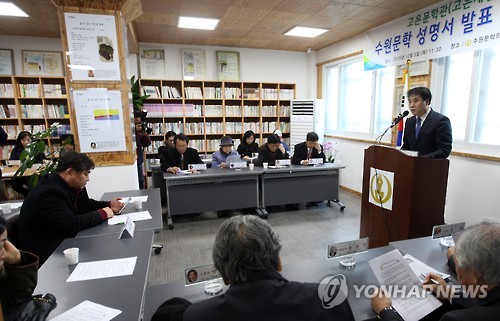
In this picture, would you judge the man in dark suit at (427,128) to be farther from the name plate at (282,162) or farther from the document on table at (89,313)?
the document on table at (89,313)

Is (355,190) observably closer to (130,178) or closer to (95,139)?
(130,178)

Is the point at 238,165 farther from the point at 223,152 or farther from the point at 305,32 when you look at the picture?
the point at 305,32

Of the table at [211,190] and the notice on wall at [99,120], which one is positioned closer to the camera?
the notice on wall at [99,120]

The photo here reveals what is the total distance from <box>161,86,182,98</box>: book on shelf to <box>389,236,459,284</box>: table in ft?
16.8

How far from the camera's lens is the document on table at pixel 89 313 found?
1.04 meters

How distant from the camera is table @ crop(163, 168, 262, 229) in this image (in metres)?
3.79

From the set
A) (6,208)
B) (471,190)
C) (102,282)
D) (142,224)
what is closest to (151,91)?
(6,208)

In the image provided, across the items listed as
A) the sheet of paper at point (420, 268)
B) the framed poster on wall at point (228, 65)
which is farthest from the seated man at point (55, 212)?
the framed poster on wall at point (228, 65)

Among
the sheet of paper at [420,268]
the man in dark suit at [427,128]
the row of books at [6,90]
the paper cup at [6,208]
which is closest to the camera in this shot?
the sheet of paper at [420,268]

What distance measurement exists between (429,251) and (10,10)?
17.9 ft

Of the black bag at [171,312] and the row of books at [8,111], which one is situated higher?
the row of books at [8,111]

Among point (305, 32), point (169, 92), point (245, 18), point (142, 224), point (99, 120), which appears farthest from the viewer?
point (169, 92)

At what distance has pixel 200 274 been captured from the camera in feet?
3.91

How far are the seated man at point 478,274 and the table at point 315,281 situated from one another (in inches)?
3.4
